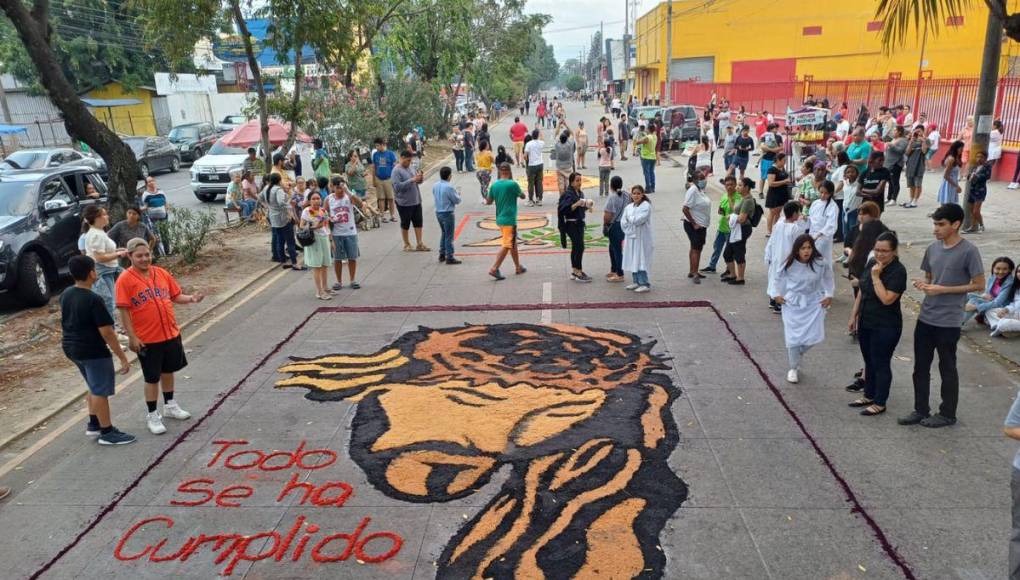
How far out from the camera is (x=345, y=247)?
1080cm

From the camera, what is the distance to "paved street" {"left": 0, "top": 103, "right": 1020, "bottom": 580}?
4.53 metres

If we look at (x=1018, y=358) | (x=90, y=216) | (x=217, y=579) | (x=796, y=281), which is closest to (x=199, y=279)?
(x=90, y=216)

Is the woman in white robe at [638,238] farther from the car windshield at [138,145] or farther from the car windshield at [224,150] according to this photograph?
the car windshield at [138,145]

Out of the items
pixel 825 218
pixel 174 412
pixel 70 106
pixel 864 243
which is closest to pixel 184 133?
pixel 70 106

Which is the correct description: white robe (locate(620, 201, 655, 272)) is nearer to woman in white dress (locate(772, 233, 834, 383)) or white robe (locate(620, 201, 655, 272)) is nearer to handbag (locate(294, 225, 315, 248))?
woman in white dress (locate(772, 233, 834, 383))

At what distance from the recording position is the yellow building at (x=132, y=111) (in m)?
41.2

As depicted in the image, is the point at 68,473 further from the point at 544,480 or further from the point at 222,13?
the point at 222,13

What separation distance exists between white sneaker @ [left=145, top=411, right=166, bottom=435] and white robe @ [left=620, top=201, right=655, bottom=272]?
6.38m

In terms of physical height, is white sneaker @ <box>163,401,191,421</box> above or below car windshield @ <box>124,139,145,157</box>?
below

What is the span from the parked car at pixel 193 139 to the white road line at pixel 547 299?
24.9 m

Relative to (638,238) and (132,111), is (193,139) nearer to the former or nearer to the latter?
(132,111)

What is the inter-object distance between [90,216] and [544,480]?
249 inches

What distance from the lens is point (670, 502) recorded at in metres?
5.01

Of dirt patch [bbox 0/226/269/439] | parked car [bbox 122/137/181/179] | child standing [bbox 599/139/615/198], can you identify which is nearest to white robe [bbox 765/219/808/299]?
dirt patch [bbox 0/226/269/439]
